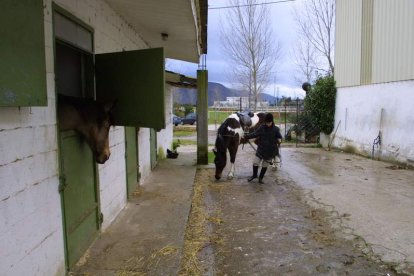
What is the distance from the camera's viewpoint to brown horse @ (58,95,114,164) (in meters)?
3.82

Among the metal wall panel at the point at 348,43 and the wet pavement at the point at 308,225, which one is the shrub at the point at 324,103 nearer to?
the metal wall panel at the point at 348,43

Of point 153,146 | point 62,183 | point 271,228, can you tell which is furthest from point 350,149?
point 62,183

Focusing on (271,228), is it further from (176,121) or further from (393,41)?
(176,121)

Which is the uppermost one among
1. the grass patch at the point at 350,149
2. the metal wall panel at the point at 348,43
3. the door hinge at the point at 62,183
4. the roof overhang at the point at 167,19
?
the metal wall panel at the point at 348,43

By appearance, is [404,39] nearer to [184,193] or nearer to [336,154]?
[336,154]

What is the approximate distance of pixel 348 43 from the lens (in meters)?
15.4

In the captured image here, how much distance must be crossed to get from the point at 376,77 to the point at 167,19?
30.4ft

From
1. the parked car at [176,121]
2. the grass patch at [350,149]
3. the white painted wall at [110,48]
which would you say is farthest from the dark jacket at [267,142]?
the parked car at [176,121]

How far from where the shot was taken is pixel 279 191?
8125mm

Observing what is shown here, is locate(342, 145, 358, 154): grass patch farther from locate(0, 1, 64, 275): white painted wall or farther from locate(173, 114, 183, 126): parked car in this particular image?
locate(173, 114, 183, 126): parked car

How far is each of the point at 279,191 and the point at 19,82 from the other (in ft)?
21.1

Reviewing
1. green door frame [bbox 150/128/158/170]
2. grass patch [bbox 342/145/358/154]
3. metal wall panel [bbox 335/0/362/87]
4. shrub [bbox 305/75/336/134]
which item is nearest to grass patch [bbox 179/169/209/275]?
green door frame [bbox 150/128/158/170]

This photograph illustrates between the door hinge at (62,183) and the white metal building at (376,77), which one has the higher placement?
the white metal building at (376,77)

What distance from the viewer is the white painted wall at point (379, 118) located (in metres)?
11.3
